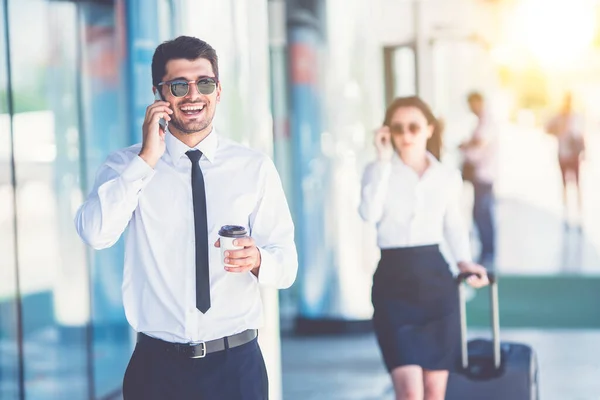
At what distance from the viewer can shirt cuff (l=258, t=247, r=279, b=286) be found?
2.53 m

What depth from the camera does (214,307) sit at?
8.61 ft

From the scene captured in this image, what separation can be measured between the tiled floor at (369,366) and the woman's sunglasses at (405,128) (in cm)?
202

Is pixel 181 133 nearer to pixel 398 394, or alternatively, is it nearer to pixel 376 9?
pixel 398 394

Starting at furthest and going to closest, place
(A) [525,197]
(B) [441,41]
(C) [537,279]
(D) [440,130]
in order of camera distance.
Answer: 1. (A) [525,197]
2. (B) [441,41]
3. (C) [537,279]
4. (D) [440,130]

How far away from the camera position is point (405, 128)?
170 inches

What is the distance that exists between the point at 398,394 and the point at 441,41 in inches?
367

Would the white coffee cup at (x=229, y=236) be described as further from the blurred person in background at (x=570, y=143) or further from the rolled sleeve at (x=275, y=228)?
the blurred person in background at (x=570, y=143)

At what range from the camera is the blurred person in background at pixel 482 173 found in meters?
10.4

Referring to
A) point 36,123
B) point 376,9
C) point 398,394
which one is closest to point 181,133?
point 398,394

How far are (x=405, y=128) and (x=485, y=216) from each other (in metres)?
6.46

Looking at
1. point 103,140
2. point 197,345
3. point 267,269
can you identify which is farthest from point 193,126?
point 103,140

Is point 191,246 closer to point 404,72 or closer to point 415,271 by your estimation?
point 415,271

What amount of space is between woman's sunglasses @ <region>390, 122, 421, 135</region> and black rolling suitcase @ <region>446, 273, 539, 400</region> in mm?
734

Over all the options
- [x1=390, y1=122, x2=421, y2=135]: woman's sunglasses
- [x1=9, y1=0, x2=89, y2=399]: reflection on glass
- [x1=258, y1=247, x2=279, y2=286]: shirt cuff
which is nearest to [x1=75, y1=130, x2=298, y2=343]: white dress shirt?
[x1=258, y1=247, x2=279, y2=286]: shirt cuff
